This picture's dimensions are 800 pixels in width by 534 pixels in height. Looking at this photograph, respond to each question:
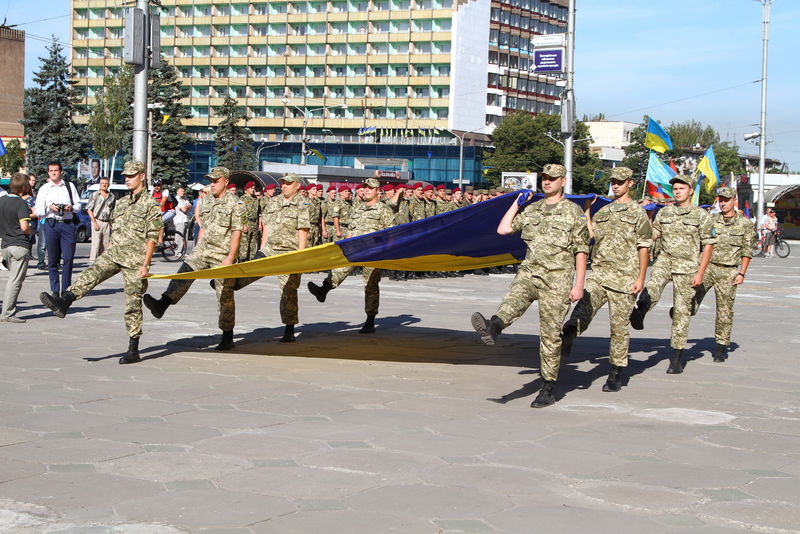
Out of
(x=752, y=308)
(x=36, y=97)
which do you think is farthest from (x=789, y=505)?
(x=36, y=97)

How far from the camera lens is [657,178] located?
24391 mm

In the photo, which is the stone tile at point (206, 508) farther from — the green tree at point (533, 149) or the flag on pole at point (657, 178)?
the green tree at point (533, 149)

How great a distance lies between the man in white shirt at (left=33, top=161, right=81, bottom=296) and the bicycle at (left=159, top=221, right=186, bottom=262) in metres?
9.18

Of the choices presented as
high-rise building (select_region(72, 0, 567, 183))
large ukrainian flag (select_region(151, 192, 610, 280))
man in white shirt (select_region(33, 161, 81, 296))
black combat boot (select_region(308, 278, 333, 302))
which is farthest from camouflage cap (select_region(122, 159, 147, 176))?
high-rise building (select_region(72, 0, 567, 183))

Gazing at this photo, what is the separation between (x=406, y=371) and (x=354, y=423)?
2.67m

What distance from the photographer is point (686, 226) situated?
1070 cm

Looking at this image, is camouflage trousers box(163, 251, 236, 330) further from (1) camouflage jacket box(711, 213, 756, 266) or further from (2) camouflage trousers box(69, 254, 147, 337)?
(1) camouflage jacket box(711, 213, 756, 266)

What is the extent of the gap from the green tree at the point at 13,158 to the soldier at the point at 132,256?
85.5 meters

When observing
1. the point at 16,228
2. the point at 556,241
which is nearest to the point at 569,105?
the point at 16,228

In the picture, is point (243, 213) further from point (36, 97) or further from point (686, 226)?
point (36, 97)

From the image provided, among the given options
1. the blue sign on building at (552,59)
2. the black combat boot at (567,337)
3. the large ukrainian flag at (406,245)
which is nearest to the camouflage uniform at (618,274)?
the black combat boot at (567,337)

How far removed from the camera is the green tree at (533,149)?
9789 centimetres

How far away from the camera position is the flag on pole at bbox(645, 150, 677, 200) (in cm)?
2428

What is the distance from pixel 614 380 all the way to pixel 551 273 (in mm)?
1487
